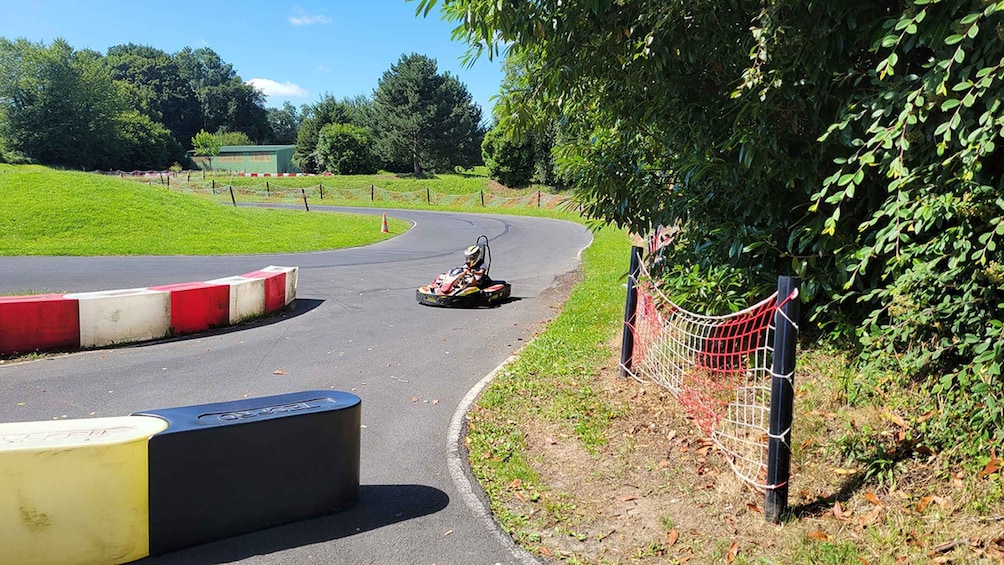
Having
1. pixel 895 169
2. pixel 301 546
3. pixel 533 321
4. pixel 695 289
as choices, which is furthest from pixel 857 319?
pixel 533 321

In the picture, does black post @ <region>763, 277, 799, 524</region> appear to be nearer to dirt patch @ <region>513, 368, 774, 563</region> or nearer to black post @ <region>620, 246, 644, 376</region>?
dirt patch @ <region>513, 368, 774, 563</region>

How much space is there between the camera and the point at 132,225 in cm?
2145

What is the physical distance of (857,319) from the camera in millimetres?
5902

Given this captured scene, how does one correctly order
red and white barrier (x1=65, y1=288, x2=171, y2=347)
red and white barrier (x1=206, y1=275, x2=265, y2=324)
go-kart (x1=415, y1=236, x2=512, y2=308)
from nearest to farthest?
1. red and white barrier (x1=65, y1=288, x2=171, y2=347)
2. red and white barrier (x1=206, y1=275, x2=265, y2=324)
3. go-kart (x1=415, y1=236, x2=512, y2=308)

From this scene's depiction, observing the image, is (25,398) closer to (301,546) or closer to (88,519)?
(88,519)

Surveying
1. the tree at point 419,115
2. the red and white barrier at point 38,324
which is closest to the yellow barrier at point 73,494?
the red and white barrier at point 38,324

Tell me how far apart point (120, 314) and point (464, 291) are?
5.38 m

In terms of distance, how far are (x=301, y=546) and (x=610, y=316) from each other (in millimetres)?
6876

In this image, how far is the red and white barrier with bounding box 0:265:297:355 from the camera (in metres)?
7.85

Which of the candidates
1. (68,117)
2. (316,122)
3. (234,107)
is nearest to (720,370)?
(316,122)

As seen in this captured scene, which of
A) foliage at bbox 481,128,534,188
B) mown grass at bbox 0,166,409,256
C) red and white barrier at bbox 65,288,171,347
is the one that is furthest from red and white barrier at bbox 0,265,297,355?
foliage at bbox 481,128,534,188

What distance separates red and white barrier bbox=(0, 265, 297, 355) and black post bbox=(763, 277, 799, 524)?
7850mm

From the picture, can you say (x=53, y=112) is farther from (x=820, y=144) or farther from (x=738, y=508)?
(x=738, y=508)

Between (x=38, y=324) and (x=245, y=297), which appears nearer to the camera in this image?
(x=38, y=324)
